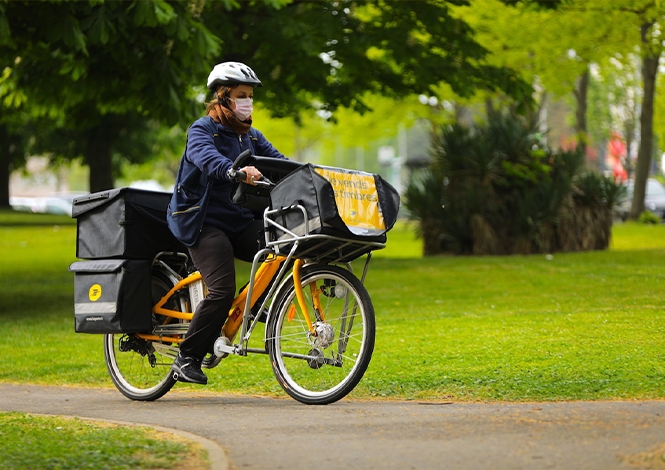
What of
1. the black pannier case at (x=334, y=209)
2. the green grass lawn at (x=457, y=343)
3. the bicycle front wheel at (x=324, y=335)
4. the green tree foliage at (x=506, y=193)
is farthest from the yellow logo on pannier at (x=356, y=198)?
the green tree foliage at (x=506, y=193)

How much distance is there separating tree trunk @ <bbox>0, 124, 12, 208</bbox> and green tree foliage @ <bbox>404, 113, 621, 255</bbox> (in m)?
23.0

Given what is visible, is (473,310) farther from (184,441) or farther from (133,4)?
(184,441)

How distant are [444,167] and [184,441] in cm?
1574

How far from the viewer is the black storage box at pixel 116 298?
7191 millimetres

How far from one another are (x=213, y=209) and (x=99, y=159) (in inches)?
1229

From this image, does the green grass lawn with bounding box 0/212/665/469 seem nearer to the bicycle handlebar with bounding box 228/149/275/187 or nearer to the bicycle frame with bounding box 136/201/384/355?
the bicycle frame with bounding box 136/201/384/355

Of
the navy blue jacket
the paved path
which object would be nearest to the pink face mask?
the navy blue jacket

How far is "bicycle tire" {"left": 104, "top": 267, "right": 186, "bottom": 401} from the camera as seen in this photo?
7.36m

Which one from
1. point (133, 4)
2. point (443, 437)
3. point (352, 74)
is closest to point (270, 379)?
point (443, 437)

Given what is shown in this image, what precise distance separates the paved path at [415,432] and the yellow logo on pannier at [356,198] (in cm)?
100

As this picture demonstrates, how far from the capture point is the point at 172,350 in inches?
285

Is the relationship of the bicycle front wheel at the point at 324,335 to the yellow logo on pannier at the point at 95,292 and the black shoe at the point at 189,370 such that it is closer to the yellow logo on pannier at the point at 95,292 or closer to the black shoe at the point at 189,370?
the black shoe at the point at 189,370

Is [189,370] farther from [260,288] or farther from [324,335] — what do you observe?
[324,335]

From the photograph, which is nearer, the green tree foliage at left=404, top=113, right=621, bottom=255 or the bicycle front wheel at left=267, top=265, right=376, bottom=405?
the bicycle front wheel at left=267, top=265, right=376, bottom=405
